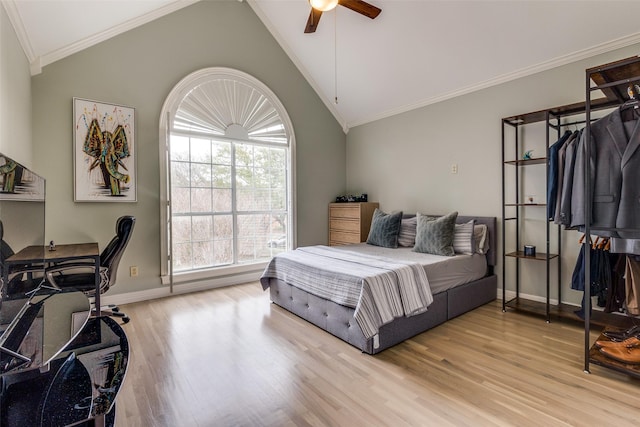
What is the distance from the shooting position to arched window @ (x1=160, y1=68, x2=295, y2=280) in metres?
3.86

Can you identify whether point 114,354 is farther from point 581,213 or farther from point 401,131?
point 401,131

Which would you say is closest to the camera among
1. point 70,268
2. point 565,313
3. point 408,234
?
point 70,268

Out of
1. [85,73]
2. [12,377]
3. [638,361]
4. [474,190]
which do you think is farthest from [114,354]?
[474,190]

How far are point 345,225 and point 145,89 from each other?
3.27 meters

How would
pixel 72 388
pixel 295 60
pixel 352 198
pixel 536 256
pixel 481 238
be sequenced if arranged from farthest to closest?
pixel 352 198 < pixel 295 60 < pixel 481 238 < pixel 536 256 < pixel 72 388

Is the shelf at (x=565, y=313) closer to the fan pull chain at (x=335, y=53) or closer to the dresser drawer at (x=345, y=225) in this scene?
the dresser drawer at (x=345, y=225)

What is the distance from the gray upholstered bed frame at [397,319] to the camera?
2.40m

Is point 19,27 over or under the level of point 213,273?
over

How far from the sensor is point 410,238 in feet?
13.0

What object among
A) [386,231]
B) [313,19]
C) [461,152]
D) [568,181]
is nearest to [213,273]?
[386,231]

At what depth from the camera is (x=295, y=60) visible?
4820mm

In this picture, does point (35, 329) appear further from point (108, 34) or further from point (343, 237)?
point (343, 237)

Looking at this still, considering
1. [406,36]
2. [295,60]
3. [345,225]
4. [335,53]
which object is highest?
[295,60]

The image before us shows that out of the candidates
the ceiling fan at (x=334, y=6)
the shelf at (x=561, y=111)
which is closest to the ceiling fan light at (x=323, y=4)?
the ceiling fan at (x=334, y=6)
